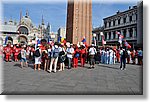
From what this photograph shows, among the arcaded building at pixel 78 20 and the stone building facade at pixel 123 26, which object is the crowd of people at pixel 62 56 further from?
the stone building facade at pixel 123 26

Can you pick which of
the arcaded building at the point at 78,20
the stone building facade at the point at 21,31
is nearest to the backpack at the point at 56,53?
the arcaded building at the point at 78,20

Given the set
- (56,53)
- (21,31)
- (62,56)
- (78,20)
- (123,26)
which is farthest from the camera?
(21,31)

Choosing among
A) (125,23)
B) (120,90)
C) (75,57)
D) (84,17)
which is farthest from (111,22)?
(120,90)

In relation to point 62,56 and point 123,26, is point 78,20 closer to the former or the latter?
point 62,56

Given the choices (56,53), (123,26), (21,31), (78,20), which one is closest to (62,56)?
(56,53)

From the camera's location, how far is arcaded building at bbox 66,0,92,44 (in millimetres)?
16969

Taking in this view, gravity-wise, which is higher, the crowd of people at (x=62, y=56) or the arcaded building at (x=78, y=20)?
the arcaded building at (x=78, y=20)

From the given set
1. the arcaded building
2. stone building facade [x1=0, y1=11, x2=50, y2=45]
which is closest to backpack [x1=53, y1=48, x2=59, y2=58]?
the arcaded building

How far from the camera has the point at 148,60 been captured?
5246 millimetres

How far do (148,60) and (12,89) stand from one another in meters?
4.30

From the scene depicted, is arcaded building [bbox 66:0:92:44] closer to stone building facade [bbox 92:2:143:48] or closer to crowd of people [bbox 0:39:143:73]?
crowd of people [bbox 0:39:143:73]

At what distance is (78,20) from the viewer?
17.6 meters

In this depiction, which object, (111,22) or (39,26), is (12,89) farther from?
(39,26)

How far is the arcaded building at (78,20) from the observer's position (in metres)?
17.0
